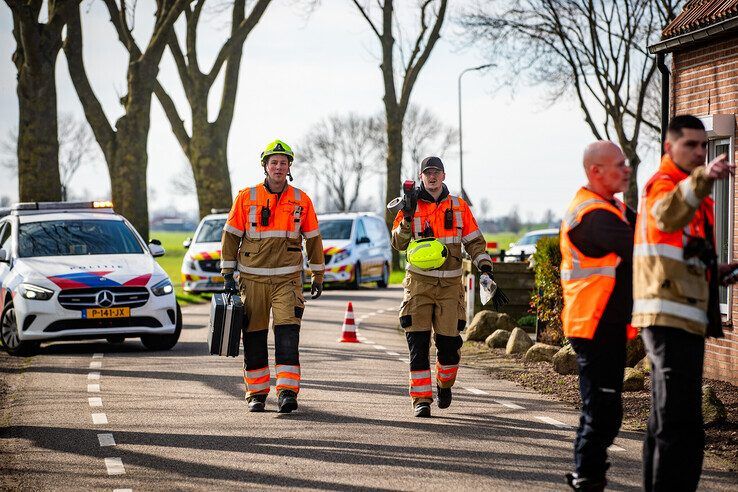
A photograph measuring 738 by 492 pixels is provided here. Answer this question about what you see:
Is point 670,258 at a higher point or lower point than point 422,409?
higher

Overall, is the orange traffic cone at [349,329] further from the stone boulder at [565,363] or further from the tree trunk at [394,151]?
the tree trunk at [394,151]

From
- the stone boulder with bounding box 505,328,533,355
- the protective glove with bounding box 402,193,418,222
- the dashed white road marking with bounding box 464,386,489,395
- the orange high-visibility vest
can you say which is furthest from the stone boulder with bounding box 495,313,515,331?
the orange high-visibility vest

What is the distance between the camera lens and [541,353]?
14.3 m

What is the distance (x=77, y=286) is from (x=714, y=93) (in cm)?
752

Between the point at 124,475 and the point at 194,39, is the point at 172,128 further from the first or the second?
the point at 124,475

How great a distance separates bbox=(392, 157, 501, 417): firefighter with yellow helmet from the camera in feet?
32.3

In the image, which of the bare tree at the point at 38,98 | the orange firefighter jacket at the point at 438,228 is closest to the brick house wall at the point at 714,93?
the orange firefighter jacket at the point at 438,228

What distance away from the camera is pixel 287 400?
988 centimetres

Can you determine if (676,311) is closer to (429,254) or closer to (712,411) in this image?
(712,411)

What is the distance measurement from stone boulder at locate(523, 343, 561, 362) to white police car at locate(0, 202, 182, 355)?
14.2 feet

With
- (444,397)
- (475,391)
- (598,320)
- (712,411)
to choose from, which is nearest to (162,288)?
(475,391)

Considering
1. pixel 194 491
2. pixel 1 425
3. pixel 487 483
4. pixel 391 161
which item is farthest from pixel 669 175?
pixel 391 161

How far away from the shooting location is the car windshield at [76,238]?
15547 millimetres

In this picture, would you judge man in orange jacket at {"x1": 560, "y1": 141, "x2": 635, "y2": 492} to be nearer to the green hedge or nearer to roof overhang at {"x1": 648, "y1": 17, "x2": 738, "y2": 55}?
roof overhang at {"x1": 648, "y1": 17, "x2": 738, "y2": 55}
